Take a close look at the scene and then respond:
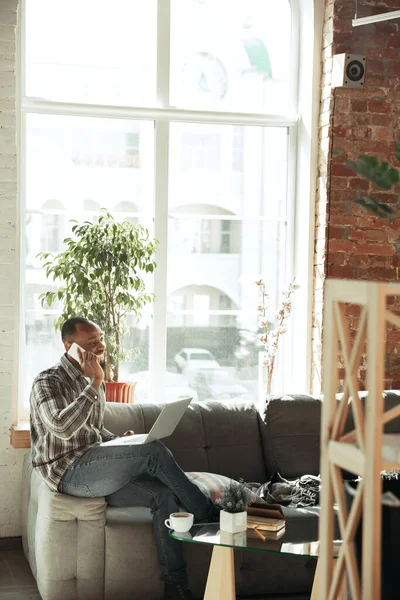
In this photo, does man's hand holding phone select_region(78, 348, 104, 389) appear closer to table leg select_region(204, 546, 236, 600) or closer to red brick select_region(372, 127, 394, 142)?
table leg select_region(204, 546, 236, 600)

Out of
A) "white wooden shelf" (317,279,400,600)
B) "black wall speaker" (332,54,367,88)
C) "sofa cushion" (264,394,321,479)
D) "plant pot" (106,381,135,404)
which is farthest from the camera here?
"black wall speaker" (332,54,367,88)

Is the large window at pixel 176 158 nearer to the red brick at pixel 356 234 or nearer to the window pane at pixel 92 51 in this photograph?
the window pane at pixel 92 51

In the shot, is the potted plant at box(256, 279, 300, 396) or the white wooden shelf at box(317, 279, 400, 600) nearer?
the white wooden shelf at box(317, 279, 400, 600)

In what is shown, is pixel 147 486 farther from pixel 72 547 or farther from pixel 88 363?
pixel 88 363

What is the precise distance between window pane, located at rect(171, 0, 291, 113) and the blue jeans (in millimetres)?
2425

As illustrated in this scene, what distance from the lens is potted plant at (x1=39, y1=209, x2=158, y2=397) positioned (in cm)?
481

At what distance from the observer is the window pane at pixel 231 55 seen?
5.47m

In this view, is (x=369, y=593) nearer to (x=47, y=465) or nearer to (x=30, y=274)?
(x=47, y=465)

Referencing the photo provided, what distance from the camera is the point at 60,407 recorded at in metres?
3.95

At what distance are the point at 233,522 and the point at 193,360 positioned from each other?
217 cm

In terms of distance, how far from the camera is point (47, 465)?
3.92 m

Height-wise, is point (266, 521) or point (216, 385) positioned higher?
point (216, 385)

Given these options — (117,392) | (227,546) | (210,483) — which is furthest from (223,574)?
(117,392)

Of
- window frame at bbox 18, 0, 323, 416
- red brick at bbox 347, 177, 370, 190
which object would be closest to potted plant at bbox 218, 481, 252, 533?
window frame at bbox 18, 0, 323, 416
